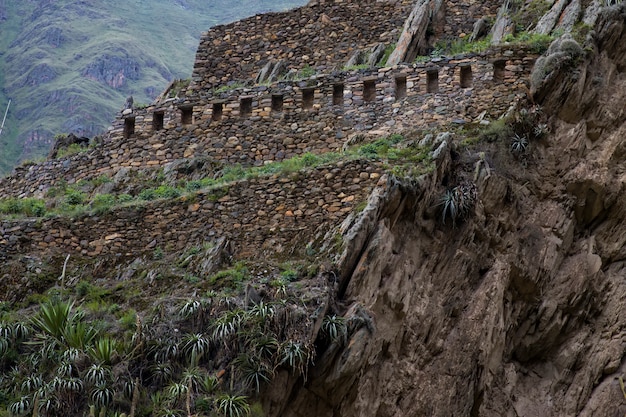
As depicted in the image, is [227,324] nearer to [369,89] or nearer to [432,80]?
[369,89]

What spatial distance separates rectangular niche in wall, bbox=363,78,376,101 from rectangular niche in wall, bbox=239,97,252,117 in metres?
3.55

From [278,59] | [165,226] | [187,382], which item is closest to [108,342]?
[187,382]

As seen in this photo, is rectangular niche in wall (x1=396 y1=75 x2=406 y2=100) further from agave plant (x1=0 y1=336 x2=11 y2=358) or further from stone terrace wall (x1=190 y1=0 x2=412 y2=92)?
agave plant (x1=0 y1=336 x2=11 y2=358)

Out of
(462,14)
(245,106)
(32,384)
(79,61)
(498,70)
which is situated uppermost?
(462,14)

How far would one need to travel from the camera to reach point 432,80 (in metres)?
28.4

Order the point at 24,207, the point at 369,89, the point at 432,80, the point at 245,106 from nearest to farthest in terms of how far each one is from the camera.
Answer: the point at 24,207, the point at 432,80, the point at 369,89, the point at 245,106

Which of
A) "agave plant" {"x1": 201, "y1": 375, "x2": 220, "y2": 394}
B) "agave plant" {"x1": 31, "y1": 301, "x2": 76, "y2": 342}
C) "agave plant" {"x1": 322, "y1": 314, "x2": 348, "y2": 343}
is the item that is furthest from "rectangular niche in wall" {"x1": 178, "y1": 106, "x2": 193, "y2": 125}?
"agave plant" {"x1": 201, "y1": 375, "x2": 220, "y2": 394}

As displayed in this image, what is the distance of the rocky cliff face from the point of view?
2058 cm

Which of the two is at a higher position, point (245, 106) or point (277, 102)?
→ point (277, 102)

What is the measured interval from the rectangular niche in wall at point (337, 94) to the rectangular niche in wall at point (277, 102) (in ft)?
5.42

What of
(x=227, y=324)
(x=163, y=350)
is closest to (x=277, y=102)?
(x=227, y=324)

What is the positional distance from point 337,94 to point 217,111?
3761 millimetres

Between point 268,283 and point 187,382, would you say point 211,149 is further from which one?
point 187,382

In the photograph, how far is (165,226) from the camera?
24.3 metres
